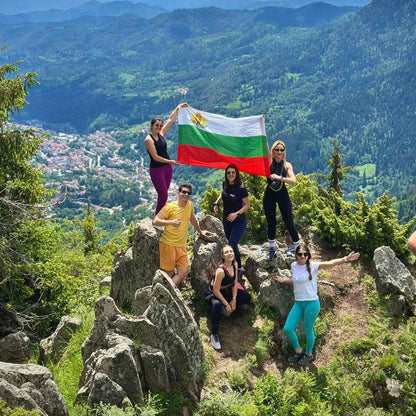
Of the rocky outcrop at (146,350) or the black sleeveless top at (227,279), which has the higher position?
the black sleeveless top at (227,279)

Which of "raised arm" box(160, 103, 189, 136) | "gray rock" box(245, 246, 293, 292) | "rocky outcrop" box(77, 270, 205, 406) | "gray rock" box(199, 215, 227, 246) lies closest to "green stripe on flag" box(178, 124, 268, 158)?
"raised arm" box(160, 103, 189, 136)

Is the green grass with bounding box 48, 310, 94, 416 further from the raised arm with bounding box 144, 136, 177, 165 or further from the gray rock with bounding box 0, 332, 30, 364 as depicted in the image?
the raised arm with bounding box 144, 136, 177, 165

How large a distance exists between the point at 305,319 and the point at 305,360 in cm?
101

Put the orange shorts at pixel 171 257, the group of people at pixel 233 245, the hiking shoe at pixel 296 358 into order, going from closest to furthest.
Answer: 1. the group of people at pixel 233 245
2. the hiking shoe at pixel 296 358
3. the orange shorts at pixel 171 257

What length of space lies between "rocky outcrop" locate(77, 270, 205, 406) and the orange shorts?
128cm

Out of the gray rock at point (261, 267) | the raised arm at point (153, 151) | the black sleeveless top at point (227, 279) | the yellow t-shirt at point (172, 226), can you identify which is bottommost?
the gray rock at point (261, 267)

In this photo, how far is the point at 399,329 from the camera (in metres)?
10.8

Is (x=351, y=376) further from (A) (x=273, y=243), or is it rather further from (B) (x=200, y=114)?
(B) (x=200, y=114)

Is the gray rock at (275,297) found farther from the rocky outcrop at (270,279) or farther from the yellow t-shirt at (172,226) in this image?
the yellow t-shirt at (172,226)

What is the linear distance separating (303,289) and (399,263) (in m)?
4.33

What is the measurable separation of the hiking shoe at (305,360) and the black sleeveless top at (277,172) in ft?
13.6

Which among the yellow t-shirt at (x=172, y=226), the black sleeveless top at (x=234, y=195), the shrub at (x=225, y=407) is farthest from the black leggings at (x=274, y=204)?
the shrub at (x=225, y=407)

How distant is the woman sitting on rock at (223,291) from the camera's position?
9.50 meters

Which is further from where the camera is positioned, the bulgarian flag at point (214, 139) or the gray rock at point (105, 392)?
the bulgarian flag at point (214, 139)
